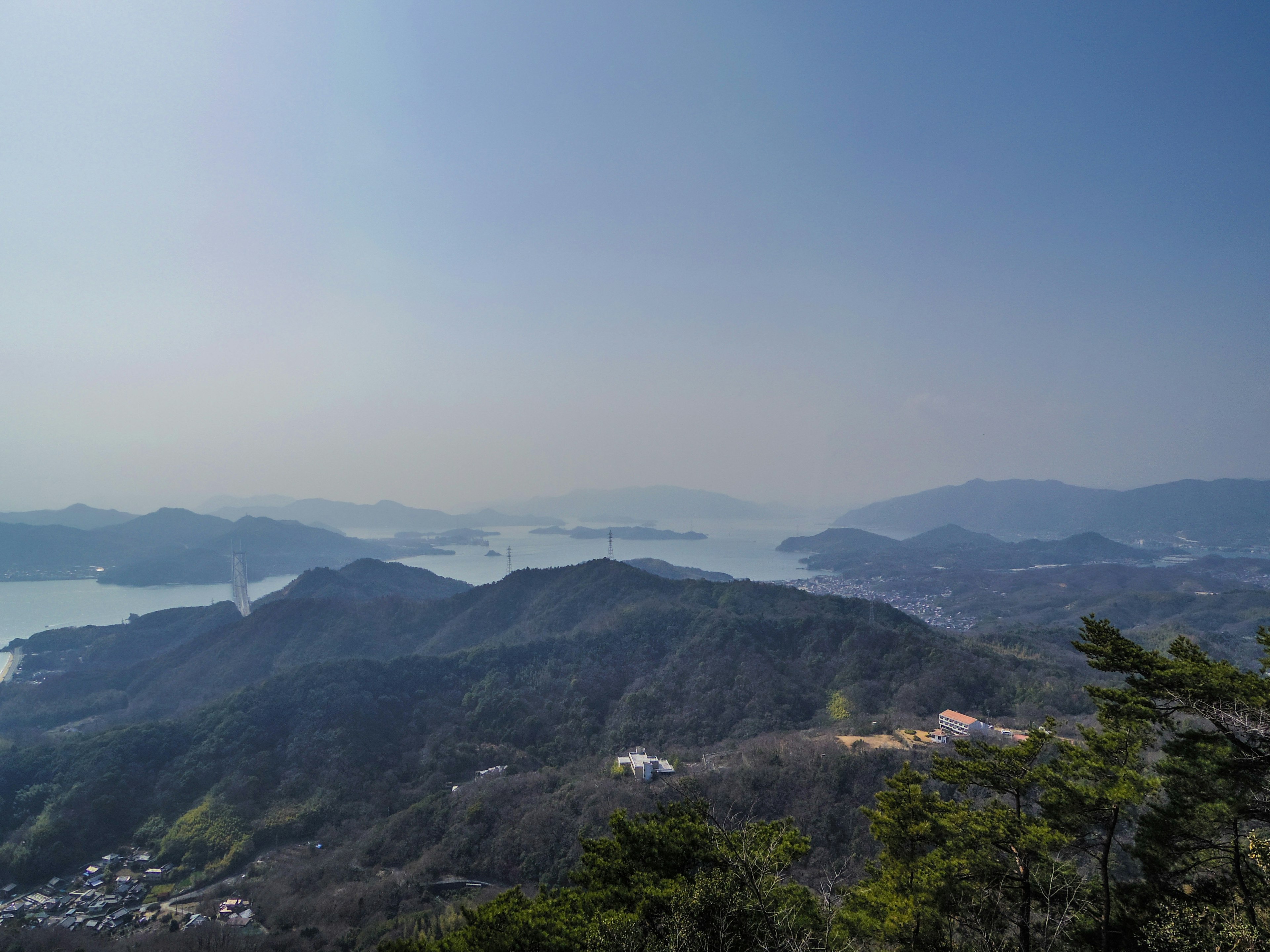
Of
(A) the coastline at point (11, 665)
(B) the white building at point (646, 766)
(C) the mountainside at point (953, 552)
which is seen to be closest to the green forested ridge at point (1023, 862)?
(B) the white building at point (646, 766)

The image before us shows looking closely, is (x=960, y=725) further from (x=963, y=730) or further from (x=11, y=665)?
(x=11, y=665)

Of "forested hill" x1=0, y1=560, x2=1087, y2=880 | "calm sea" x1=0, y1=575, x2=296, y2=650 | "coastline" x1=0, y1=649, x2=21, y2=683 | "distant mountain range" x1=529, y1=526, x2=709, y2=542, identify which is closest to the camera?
"forested hill" x1=0, y1=560, x2=1087, y2=880

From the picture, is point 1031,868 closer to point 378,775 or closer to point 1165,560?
point 378,775

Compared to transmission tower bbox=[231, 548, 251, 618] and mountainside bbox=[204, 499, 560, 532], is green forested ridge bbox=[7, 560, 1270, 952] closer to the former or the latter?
transmission tower bbox=[231, 548, 251, 618]

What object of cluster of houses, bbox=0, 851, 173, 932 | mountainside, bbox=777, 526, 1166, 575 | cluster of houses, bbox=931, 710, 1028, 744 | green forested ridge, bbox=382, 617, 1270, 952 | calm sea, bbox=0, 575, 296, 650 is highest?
green forested ridge, bbox=382, 617, 1270, 952

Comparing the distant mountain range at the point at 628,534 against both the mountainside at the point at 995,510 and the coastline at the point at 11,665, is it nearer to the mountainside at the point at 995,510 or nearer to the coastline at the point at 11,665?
the mountainside at the point at 995,510

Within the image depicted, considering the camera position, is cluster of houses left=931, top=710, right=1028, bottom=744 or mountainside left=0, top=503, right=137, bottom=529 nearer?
cluster of houses left=931, top=710, right=1028, bottom=744

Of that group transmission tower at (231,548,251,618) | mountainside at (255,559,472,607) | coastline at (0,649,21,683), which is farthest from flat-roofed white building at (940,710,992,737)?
coastline at (0,649,21,683)
